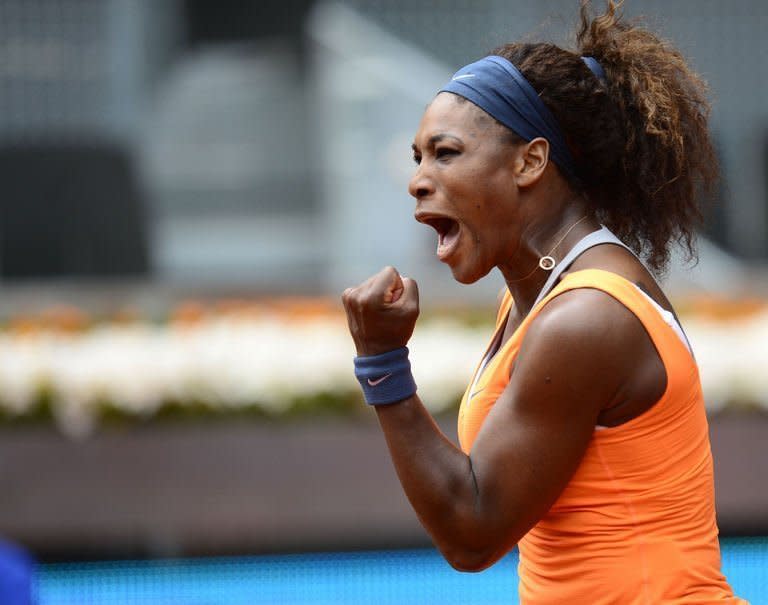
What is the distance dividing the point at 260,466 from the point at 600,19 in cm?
310

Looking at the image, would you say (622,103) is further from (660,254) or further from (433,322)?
(433,322)

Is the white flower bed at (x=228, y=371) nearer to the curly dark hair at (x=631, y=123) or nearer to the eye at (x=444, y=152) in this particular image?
the curly dark hair at (x=631, y=123)

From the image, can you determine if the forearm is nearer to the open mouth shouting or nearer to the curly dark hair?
the open mouth shouting

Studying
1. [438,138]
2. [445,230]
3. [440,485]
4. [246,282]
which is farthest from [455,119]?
[246,282]

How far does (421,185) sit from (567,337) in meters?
0.35

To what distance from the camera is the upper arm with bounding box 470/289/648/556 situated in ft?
5.72

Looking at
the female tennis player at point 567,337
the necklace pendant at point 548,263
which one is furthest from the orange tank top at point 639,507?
the necklace pendant at point 548,263

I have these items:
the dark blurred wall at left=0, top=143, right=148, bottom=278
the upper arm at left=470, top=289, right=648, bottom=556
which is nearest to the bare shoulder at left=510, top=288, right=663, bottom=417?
the upper arm at left=470, top=289, right=648, bottom=556

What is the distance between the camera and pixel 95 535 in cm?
484

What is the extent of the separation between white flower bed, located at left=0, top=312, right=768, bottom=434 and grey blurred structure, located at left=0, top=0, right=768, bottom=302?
375 centimetres

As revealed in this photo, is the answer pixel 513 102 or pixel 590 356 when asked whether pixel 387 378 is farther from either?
pixel 513 102

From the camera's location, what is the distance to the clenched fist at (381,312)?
70.8 inches

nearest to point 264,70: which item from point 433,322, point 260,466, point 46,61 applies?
point 46,61

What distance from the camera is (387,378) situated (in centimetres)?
180
